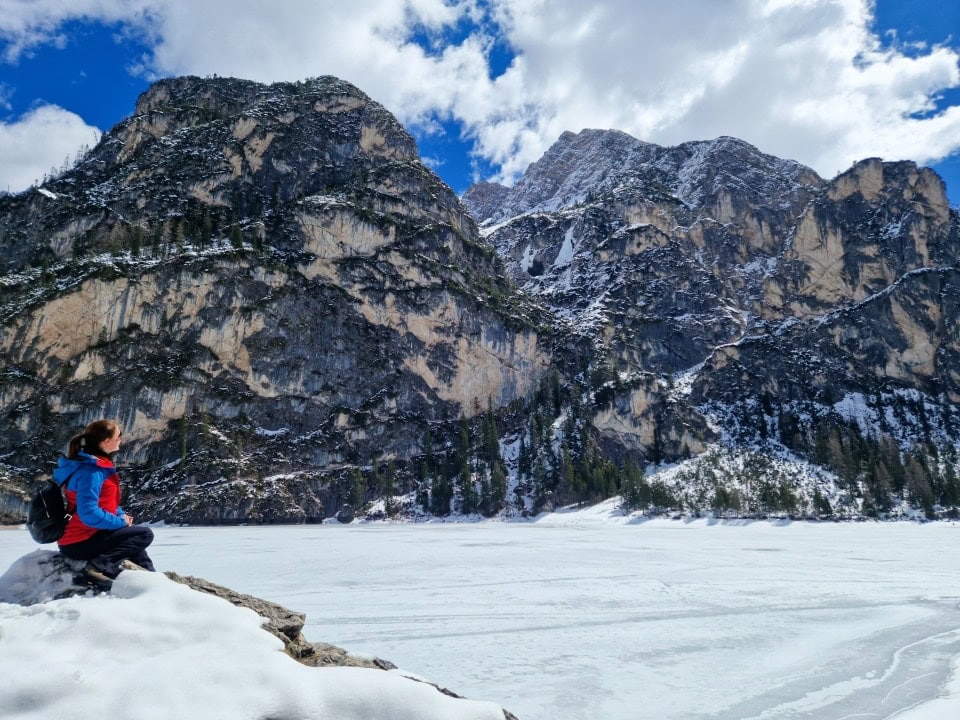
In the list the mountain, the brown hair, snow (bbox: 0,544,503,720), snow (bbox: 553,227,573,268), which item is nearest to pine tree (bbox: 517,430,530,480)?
the mountain

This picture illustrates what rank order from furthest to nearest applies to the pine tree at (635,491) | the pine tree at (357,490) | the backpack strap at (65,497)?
the pine tree at (357,490)
the pine tree at (635,491)
the backpack strap at (65,497)

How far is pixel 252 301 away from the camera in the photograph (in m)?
106

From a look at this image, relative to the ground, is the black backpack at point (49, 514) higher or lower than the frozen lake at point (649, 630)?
higher

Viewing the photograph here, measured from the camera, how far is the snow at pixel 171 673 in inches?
148

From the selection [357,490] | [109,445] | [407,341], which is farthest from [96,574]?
[407,341]

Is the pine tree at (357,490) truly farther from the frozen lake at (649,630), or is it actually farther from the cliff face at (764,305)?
the frozen lake at (649,630)

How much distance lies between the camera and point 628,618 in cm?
1304

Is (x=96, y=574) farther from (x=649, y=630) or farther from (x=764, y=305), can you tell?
(x=764, y=305)

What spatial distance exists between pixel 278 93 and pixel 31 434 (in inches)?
4156

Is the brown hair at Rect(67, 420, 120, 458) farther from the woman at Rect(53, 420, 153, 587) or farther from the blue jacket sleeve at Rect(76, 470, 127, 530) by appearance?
the blue jacket sleeve at Rect(76, 470, 127, 530)

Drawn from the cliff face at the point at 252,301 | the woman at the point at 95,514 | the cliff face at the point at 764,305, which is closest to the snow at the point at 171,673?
the woman at the point at 95,514

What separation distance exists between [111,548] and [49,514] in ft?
2.21

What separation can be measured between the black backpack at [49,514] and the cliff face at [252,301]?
90.3 m

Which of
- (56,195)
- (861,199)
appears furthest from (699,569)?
(861,199)
